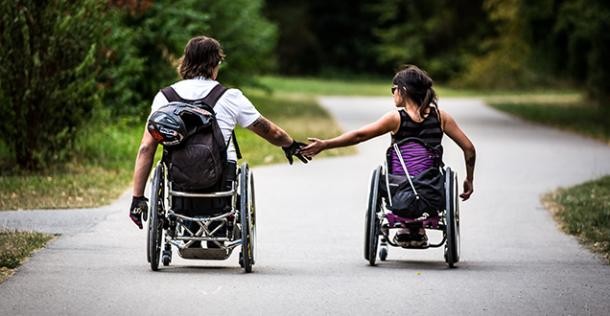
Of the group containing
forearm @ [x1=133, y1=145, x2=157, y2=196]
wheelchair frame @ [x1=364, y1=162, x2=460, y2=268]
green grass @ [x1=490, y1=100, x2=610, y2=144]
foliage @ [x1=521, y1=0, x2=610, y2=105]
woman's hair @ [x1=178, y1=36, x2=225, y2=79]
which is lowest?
wheelchair frame @ [x1=364, y1=162, x2=460, y2=268]

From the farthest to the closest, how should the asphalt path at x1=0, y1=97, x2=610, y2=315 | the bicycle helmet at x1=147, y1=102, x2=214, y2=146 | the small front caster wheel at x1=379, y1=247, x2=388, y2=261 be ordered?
1. the small front caster wheel at x1=379, y1=247, x2=388, y2=261
2. the bicycle helmet at x1=147, y1=102, x2=214, y2=146
3. the asphalt path at x1=0, y1=97, x2=610, y2=315

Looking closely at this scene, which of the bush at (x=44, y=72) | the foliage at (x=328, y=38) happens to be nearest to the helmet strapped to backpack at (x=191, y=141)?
the bush at (x=44, y=72)

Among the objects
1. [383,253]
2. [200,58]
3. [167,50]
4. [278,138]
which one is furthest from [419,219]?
[167,50]

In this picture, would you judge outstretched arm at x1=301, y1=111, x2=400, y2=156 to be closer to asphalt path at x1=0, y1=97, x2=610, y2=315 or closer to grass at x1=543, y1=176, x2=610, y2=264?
asphalt path at x1=0, y1=97, x2=610, y2=315

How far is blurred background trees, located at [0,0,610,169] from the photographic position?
48.2 ft

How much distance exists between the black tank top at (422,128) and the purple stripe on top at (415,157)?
A: 66mm

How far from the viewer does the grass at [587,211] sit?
35.8 feet

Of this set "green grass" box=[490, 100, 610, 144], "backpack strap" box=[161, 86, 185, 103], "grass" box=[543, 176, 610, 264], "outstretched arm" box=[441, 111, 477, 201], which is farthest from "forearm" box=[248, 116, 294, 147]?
"green grass" box=[490, 100, 610, 144]

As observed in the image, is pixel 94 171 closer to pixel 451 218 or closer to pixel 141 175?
pixel 141 175

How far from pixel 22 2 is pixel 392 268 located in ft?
22.9

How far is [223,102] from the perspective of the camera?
28.0 ft

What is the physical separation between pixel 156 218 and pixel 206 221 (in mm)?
322

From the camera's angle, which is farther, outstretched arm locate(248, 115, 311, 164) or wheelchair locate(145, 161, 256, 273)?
outstretched arm locate(248, 115, 311, 164)

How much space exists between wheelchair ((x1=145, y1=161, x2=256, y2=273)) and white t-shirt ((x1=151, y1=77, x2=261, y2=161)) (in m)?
0.28
